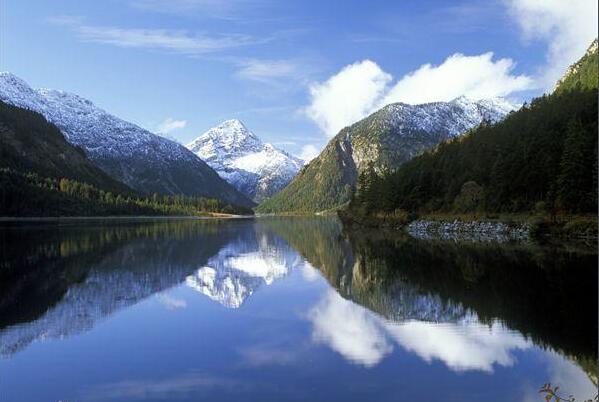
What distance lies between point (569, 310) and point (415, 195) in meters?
82.4

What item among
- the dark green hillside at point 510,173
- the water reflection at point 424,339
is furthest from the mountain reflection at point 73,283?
the dark green hillside at point 510,173

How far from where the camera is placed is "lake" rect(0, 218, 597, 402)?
1482 cm

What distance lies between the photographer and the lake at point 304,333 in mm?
14820

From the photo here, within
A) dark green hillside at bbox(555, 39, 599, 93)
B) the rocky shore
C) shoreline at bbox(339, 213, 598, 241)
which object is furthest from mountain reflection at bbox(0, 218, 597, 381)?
dark green hillside at bbox(555, 39, 599, 93)

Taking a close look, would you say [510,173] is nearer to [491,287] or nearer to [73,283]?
[491,287]

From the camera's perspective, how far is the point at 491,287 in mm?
28656

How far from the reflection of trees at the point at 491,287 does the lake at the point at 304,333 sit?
0.10m

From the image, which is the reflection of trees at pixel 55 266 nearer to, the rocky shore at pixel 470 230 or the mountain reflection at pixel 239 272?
the mountain reflection at pixel 239 272

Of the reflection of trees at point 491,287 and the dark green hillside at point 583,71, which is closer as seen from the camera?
the reflection of trees at point 491,287

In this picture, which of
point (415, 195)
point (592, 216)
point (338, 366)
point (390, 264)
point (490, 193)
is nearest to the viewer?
point (338, 366)

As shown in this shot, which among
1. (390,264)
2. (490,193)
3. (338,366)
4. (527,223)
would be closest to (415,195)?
(490,193)

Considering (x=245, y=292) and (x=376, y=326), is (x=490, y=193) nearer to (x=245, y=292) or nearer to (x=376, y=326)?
(x=245, y=292)

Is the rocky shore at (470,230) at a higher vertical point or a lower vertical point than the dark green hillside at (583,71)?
lower

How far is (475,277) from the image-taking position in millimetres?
32562
